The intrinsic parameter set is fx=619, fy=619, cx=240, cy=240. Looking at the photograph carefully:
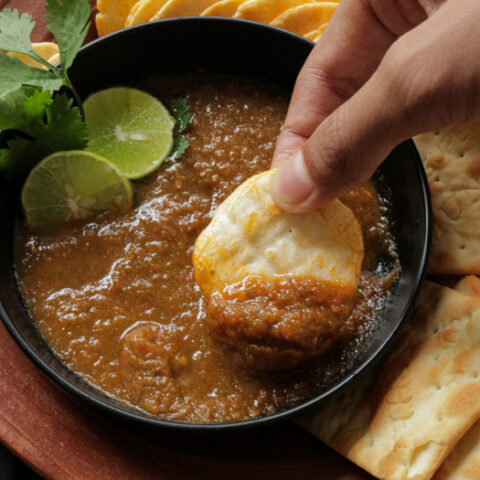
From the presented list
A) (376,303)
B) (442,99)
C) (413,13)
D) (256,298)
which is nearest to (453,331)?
(376,303)

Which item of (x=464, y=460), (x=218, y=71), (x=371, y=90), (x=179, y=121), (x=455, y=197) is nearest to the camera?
(x=371, y=90)

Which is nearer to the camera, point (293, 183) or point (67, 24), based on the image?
point (293, 183)

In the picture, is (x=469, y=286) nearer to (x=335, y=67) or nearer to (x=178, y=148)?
(x=335, y=67)

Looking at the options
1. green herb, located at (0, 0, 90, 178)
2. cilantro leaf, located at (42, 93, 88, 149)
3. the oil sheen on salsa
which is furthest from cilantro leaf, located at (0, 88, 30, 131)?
the oil sheen on salsa

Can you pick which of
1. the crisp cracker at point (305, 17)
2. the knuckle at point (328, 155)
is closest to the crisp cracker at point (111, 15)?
the crisp cracker at point (305, 17)

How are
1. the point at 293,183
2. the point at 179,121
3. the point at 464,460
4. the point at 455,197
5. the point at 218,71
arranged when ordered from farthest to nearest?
the point at 218,71
the point at 179,121
the point at 455,197
the point at 464,460
the point at 293,183

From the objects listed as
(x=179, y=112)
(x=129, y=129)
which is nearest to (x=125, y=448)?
(x=129, y=129)

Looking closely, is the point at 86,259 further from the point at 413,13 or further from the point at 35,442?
the point at 413,13

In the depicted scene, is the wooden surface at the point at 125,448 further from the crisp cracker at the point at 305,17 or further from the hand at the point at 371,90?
the crisp cracker at the point at 305,17
